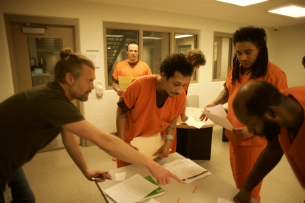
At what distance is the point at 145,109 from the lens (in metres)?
1.45

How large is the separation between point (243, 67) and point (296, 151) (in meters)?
0.83

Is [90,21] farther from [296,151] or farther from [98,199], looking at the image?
[296,151]

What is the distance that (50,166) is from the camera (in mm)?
2863

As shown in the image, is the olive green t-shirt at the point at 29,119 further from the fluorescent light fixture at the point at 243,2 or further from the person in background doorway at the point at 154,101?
the fluorescent light fixture at the point at 243,2

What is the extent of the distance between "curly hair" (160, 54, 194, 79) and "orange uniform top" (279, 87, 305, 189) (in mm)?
615

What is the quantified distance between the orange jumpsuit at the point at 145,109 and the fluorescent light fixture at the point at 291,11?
145 inches

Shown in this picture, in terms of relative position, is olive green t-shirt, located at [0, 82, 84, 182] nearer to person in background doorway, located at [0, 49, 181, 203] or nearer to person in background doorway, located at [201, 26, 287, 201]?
person in background doorway, located at [0, 49, 181, 203]

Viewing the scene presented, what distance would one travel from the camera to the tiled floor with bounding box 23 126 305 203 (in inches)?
87.4

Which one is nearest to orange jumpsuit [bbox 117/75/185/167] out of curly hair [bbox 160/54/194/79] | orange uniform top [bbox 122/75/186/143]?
orange uniform top [bbox 122/75/186/143]

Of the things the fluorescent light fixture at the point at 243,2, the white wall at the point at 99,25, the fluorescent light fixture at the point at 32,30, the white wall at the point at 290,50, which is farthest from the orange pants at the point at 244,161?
the white wall at the point at 290,50

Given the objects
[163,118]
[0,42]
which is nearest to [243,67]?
[163,118]

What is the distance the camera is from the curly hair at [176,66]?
135cm

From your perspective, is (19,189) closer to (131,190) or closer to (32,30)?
(131,190)

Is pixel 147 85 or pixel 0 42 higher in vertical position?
pixel 0 42
